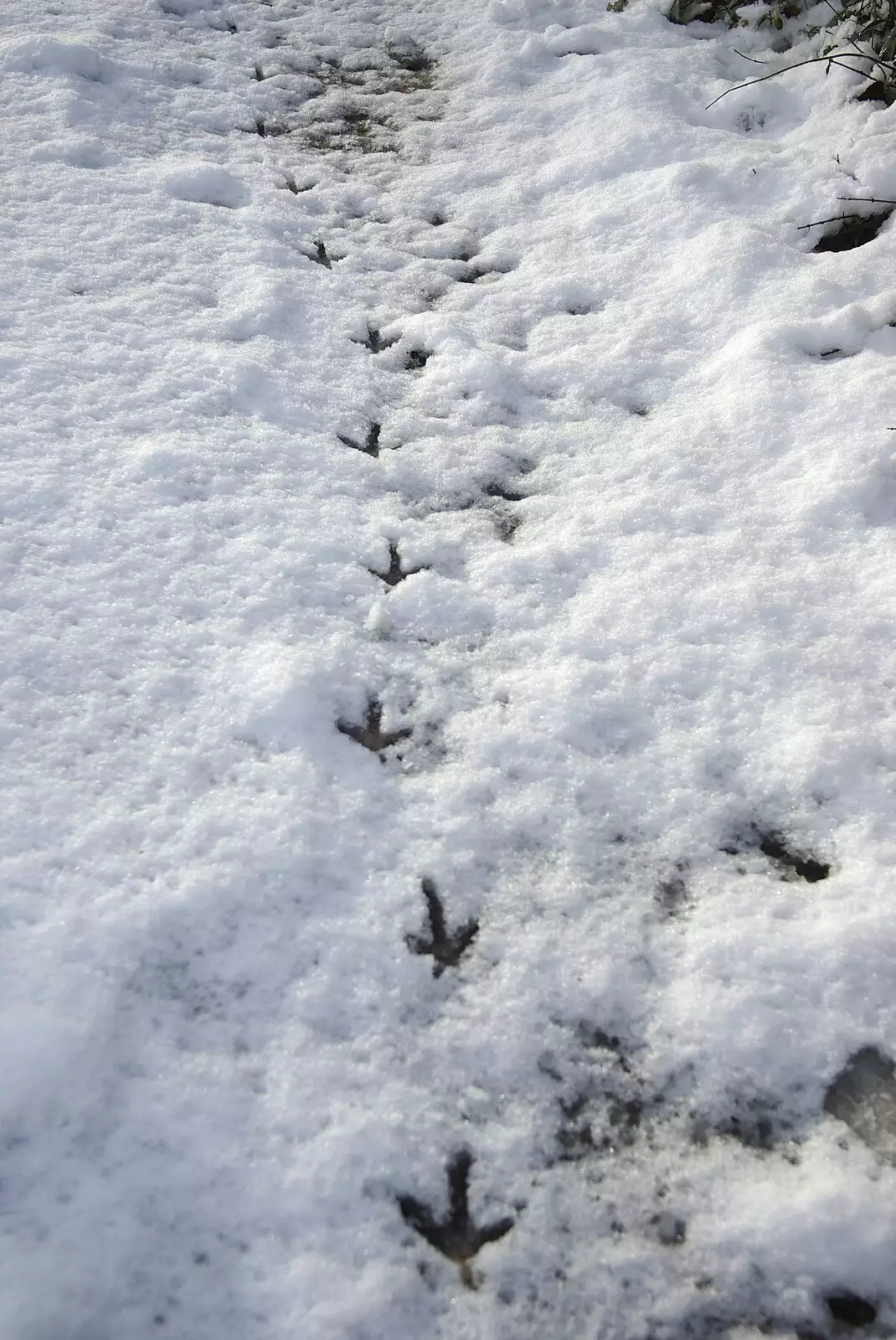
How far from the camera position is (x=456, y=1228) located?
133cm

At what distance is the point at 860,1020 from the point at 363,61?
4334mm

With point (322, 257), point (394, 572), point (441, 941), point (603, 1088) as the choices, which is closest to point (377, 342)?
point (322, 257)

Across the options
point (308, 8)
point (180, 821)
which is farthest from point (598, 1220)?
point (308, 8)

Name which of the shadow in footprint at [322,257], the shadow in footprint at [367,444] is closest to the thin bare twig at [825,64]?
the shadow in footprint at [322,257]

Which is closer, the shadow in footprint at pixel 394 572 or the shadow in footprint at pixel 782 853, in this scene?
the shadow in footprint at pixel 782 853

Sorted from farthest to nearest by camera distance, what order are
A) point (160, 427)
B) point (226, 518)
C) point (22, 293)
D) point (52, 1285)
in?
point (22, 293)
point (160, 427)
point (226, 518)
point (52, 1285)

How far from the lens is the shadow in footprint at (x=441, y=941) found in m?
1.57

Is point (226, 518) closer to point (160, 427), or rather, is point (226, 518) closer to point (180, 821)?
point (160, 427)

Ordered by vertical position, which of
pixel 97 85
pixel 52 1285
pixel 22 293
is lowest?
pixel 52 1285

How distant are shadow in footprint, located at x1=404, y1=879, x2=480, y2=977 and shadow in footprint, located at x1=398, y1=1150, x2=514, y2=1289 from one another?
34 centimetres

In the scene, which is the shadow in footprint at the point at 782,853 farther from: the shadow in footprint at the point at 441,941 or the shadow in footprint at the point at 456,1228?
the shadow in footprint at the point at 456,1228

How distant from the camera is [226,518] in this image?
2.20 metres

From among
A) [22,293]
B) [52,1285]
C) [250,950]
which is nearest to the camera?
[52,1285]

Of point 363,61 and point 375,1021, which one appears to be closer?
point 375,1021
